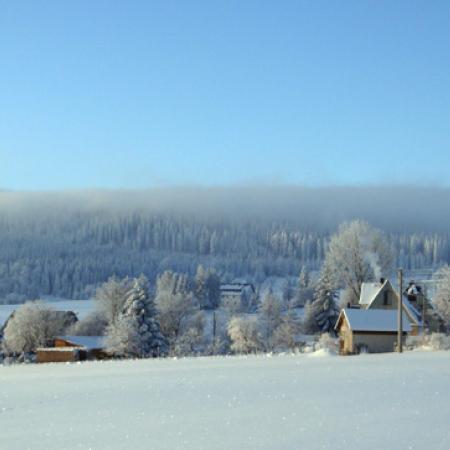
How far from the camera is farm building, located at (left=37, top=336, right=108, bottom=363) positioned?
52.9m

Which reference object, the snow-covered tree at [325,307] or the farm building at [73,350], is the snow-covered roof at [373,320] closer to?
the snow-covered tree at [325,307]

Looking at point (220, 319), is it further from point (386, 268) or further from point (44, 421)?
point (44, 421)

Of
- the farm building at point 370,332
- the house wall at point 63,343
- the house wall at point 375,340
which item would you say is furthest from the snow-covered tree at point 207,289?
the house wall at point 375,340

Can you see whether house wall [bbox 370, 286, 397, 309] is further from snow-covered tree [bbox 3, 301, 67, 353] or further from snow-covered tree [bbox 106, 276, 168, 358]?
snow-covered tree [bbox 3, 301, 67, 353]

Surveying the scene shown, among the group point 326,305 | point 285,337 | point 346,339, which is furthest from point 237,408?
point 326,305

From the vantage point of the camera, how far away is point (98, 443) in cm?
1130

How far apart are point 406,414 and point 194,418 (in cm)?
407

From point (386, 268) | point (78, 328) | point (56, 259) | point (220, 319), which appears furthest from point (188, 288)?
point (56, 259)

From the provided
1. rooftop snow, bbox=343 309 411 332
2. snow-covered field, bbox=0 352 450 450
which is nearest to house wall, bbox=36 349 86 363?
rooftop snow, bbox=343 309 411 332

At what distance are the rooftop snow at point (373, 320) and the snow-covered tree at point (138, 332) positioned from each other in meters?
14.5

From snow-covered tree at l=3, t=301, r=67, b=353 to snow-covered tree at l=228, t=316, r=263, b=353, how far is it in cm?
1815

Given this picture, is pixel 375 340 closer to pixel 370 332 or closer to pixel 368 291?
pixel 370 332

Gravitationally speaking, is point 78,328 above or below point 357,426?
below

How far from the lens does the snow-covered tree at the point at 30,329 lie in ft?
201
